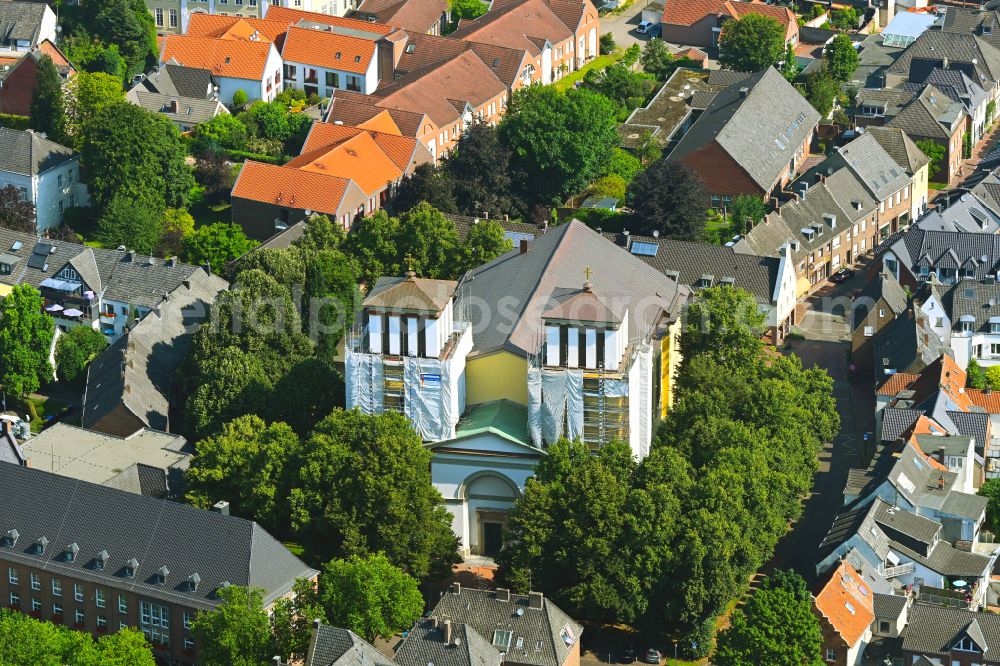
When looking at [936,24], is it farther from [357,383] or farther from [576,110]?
[357,383]

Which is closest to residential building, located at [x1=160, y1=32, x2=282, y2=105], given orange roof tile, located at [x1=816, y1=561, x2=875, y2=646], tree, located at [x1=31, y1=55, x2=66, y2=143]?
tree, located at [x1=31, y1=55, x2=66, y2=143]

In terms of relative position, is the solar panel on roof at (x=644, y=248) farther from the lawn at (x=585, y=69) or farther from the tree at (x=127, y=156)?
the lawn at (x=585, y=69)

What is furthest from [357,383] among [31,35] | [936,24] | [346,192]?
[936,24]

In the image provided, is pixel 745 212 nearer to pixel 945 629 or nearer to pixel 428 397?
pixel 428 397

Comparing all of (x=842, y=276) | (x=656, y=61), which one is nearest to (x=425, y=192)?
(x=842, y=276)

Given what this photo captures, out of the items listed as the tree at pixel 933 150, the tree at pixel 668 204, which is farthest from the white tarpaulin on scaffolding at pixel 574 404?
the tree at pixel 933 150

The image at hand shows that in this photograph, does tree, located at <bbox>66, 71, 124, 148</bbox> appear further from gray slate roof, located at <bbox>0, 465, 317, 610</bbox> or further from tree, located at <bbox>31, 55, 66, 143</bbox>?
gray slate roof, located at <bbox>0, 465, 317, 610</bbox>
